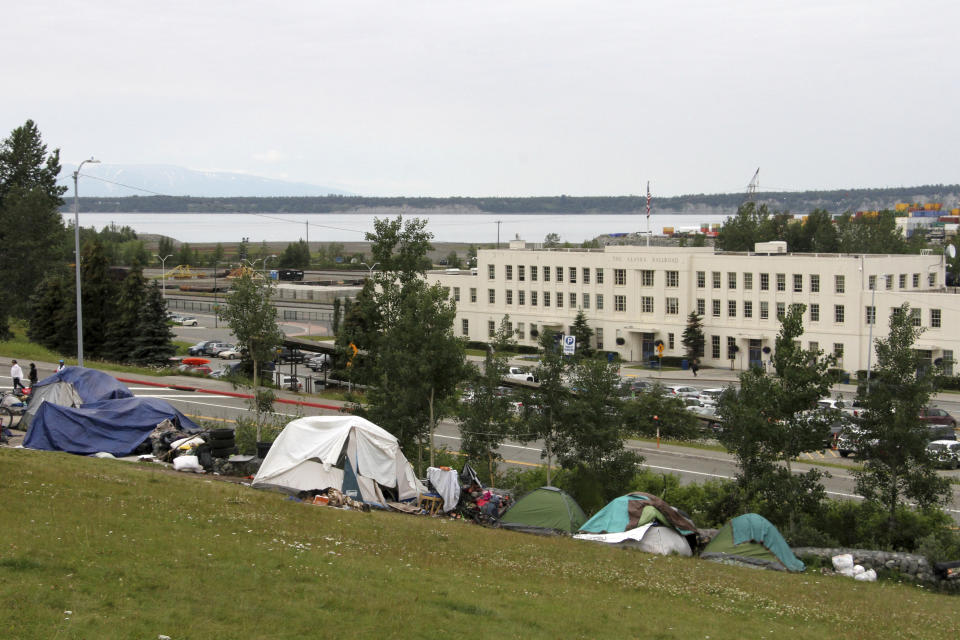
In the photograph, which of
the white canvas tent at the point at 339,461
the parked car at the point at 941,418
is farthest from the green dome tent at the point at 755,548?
the parked car at the point at 941,418

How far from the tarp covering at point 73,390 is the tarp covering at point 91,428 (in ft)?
6.16

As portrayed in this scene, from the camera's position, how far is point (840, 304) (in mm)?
60719

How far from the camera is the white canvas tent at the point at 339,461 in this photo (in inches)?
823

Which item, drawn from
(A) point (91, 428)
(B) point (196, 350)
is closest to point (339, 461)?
(A) point (91, 428)

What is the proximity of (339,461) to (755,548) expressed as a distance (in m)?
9.44

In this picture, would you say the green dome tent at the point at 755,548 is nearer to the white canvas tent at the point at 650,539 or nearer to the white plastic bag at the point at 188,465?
the white canvas tent at the point at 650,539

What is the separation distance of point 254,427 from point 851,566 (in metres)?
18.2

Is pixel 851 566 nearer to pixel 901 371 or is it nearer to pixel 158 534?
pixel 901 371

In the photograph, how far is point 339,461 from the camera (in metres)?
21.3

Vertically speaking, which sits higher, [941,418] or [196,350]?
[196,350]

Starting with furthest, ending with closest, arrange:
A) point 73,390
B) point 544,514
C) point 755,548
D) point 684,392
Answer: point 684,392 < point 73,390 < point 544,514 < point 755,548

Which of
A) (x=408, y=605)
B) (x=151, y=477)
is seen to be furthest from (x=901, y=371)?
(x=151, y=477)

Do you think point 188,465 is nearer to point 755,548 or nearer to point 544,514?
point 544,514

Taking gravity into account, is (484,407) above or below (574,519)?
above
